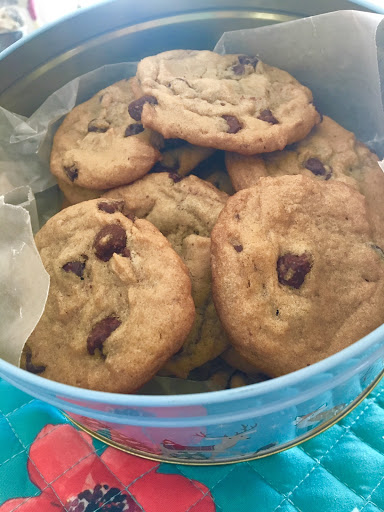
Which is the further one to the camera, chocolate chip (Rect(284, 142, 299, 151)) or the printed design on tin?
chocolate chip (Rect(284, 142, 299, 151))

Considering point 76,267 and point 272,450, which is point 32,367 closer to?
point 76,267

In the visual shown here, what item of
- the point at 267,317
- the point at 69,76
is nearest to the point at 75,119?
the point at 69,76

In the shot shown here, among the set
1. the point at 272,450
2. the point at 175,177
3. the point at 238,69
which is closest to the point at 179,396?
the point at 272,450

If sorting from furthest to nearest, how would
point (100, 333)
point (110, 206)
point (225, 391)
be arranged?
point (110, 206) < point (100, 333) < point (225, 391)

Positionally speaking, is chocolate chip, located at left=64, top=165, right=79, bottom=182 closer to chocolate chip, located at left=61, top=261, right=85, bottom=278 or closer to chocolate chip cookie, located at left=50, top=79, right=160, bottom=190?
chocolate chip cookie, located at left=50, top=79, right=160, bottom=190

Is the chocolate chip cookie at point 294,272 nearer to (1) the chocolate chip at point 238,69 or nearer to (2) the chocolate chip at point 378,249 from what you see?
(2) the chocolate chip at point 378,249

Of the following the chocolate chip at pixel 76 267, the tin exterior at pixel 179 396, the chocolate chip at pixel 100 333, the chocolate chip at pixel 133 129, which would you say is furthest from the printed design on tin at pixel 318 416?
the chocolate chip at pixel 133 129

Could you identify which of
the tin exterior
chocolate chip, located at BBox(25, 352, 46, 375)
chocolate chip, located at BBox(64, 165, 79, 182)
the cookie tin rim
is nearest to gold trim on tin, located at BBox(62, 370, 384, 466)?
the tin exterior
